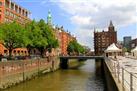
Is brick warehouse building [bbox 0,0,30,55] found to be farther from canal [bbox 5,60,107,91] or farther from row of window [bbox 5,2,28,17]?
canal [bbox 5,60,107,91]

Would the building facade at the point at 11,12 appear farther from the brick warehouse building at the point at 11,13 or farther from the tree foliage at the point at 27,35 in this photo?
the tree foliage at the point at 27,35

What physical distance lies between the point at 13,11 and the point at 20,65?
4905cm

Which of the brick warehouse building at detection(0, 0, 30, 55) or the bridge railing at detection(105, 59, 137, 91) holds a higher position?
the brick warehouse building at detection(0, 0, 30, 55)

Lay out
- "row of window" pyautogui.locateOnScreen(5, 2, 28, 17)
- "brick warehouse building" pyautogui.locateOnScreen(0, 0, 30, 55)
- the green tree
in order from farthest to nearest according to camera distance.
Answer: "row of window" pyautogui.locateOnScreen(5, 2, 28, 17) → "brick warehouse building" pyautogui.locateOnScreen(0, 0, 30, 55) → the green tree

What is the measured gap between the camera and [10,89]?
3834 cm

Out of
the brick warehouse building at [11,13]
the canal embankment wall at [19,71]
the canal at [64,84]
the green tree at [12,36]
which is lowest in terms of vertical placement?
the canal at [64,84]

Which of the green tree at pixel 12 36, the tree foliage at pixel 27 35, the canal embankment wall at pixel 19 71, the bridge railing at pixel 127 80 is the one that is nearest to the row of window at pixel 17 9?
the tree foliage at pixel 27 35

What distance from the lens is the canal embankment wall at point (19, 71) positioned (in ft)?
133

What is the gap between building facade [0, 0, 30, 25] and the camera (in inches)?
3336

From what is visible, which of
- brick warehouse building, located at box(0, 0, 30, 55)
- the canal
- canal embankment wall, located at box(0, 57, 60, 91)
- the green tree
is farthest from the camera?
brick warehouse building, located at box(0, 0, 30, 55)

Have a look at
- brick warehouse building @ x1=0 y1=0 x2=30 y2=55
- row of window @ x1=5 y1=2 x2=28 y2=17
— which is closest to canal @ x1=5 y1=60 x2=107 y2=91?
brick warehouse building @ x1=0 y1=0 x2=30 y2=55

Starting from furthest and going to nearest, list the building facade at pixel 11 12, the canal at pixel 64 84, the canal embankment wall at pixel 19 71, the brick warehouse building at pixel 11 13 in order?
the building facade at pixel 11 12 < the brick warehouse building at pixel 11 13 < the canal embankment wall at pixel 19 71 < the canal at pixel 64 84

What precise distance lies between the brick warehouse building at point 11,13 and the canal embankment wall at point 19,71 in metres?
21.1

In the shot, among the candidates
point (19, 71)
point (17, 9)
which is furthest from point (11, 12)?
point (19, 71)
